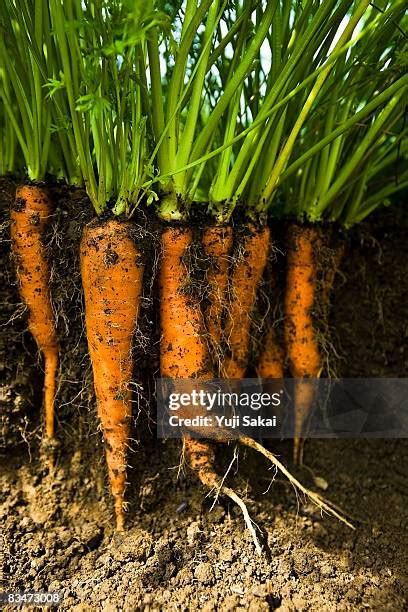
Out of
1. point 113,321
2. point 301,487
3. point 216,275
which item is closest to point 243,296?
point 216,275

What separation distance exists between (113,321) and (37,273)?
9.5 inches

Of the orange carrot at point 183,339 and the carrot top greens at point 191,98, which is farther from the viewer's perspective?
the orange carrot at point 183,339

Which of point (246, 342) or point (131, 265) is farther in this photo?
point (246, 342)

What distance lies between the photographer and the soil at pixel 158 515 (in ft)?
3.81

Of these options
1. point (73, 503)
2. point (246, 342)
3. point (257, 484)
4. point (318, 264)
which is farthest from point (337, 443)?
point (73, 503)

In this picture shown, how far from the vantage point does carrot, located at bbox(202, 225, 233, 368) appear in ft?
4.30

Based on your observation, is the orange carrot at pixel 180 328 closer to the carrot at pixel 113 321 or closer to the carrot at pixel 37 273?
the carrot at pixel 113 321

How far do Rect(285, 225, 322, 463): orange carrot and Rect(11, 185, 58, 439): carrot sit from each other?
64 centimetres

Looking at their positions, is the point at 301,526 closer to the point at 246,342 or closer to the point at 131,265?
the point at 246,342

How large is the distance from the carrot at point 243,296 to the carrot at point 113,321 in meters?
0.25

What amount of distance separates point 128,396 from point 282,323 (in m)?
0.50

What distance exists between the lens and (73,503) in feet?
4.35

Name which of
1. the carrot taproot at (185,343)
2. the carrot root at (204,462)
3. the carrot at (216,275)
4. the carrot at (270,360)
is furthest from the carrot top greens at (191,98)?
the carrot root at (204,462)

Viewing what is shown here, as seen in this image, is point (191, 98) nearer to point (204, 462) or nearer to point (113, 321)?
point (113, 321)
